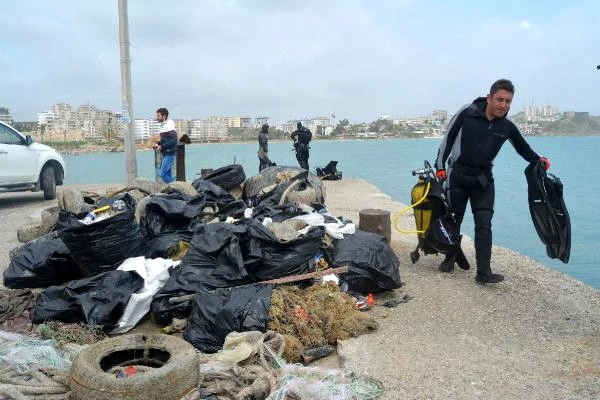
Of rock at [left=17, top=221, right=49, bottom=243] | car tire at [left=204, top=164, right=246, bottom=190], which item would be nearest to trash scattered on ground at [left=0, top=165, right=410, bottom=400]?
rock at [left=17, top=221, right=49, bottom=243]

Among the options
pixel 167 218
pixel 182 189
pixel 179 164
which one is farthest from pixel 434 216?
pixel 179 164

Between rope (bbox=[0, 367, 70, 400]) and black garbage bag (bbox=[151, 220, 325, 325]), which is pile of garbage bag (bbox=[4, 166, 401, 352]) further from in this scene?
rope (bbox=[0, 367, 70, 400])

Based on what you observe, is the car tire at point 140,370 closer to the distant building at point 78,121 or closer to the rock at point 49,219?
the rock at point 49,219

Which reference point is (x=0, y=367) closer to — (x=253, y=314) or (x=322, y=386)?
(x=253, y=314)

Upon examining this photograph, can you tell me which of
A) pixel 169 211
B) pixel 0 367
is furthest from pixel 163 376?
pixel 169 211

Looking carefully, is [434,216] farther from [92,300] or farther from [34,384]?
[34,384]

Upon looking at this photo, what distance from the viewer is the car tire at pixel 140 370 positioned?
2.62 metres

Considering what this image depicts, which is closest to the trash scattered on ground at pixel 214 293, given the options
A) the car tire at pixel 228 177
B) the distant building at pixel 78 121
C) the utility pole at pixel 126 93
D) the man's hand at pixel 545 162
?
the man's hand at pixel 545 162

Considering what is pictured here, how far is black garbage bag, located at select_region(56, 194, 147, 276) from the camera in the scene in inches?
177

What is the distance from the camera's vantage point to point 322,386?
113 inches

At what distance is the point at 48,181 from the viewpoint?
11.5 m

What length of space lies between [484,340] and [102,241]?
3231mm

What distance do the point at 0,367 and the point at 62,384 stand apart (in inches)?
20.5

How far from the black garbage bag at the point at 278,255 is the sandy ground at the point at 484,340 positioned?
774mm
